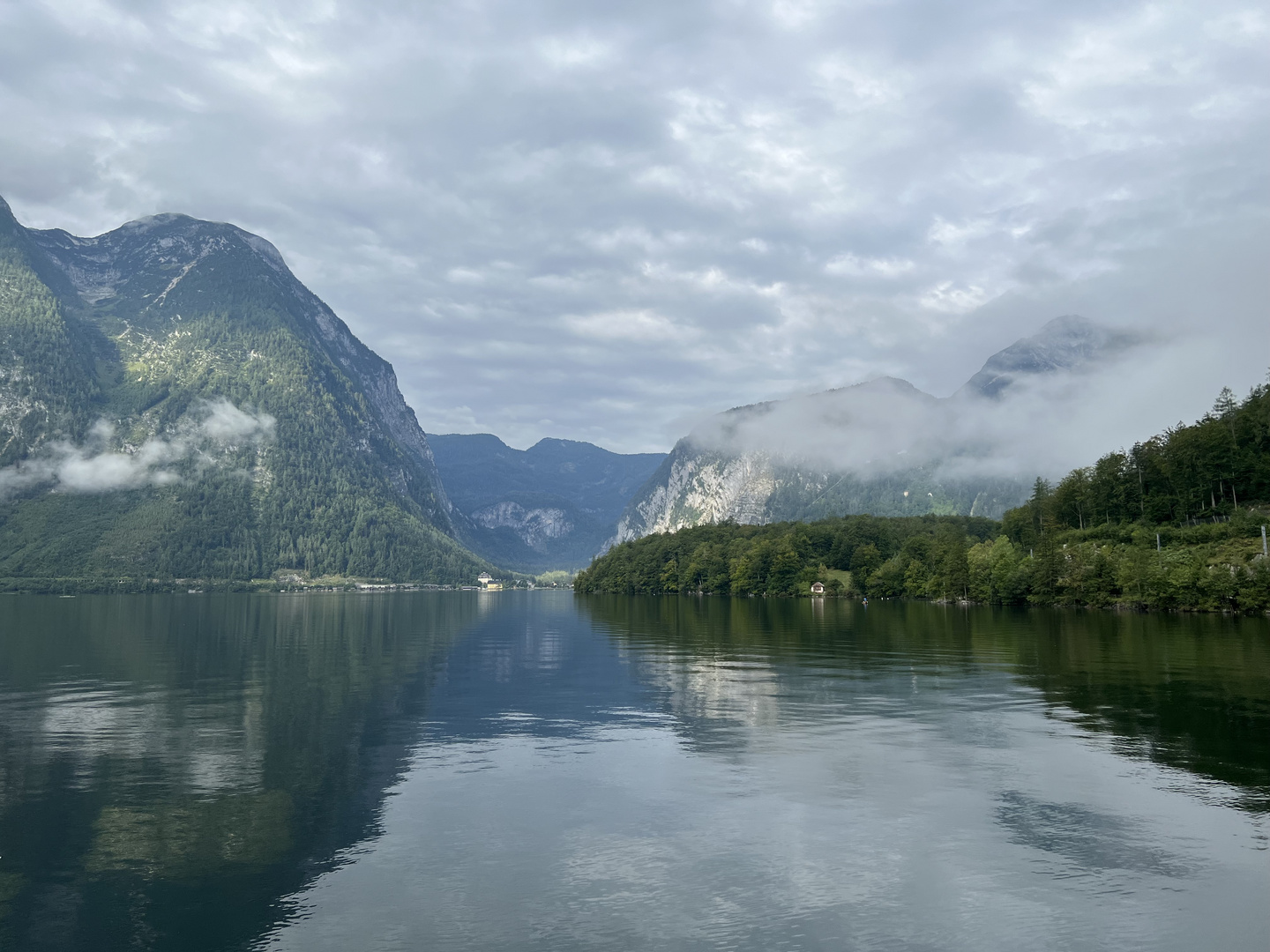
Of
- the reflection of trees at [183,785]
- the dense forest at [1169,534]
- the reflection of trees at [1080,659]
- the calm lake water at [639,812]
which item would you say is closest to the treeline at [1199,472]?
the dense forest at [1169,534]

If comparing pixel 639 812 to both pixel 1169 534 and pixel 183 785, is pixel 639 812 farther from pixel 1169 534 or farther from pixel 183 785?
pixel 1169 534

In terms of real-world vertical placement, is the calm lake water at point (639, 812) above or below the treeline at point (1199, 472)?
below

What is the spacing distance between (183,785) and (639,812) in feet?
55.1

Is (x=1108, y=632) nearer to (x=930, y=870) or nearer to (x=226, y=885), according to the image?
(x=930, y=870)

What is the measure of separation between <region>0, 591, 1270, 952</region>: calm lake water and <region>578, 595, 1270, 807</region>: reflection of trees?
0.53 m

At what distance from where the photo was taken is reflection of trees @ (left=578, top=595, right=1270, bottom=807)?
38281 millimetres

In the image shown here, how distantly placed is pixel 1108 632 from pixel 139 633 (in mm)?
117597

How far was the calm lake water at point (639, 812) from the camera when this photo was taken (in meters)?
19.1

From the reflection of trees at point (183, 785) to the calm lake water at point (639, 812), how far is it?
0.47 feet

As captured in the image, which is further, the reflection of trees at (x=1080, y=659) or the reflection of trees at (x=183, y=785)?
the reflection of trees at (x=1080, y=659)

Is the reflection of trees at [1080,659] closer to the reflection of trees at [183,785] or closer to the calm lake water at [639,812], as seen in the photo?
the calm lake water at [639,812]

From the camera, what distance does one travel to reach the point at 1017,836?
24828mm

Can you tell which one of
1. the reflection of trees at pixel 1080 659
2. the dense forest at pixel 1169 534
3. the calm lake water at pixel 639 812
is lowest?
the reflection of trees at pixel 1080 659

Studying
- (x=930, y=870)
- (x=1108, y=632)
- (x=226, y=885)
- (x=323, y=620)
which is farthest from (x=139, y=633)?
(x=1108, y=632)
